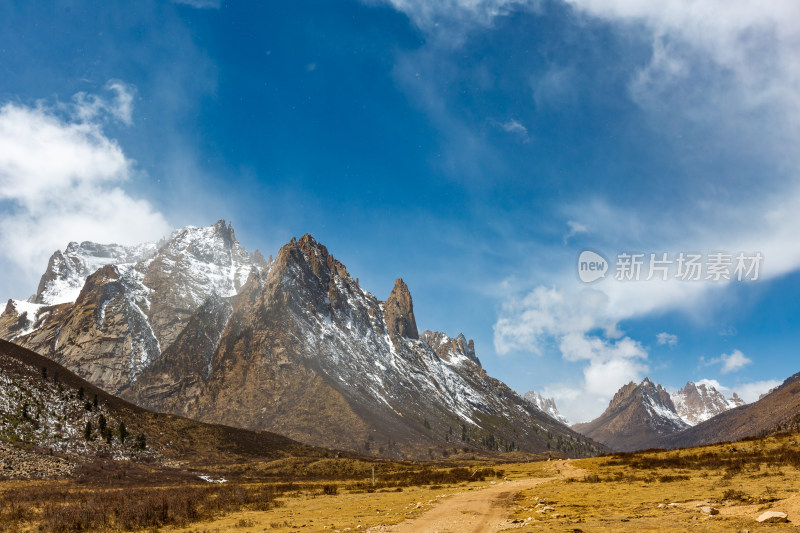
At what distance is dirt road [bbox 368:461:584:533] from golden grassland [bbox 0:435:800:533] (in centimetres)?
91

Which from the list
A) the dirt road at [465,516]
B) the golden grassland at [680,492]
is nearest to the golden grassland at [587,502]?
the golden grassland at [680,492]

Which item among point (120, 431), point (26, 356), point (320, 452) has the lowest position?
point (320, 452)

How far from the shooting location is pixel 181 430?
132m

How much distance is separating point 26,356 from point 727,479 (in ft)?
440

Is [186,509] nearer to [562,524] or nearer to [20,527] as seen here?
[20,527]

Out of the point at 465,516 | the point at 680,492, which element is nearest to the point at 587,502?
the point at 680,492

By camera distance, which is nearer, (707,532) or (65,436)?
(707,532)

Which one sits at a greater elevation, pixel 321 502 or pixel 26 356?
pixel 26 356

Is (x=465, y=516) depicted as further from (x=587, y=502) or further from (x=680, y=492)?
(x=680, y=492)

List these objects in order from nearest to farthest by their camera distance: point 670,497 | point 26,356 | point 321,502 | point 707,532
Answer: point 707,532, point 670,497, point 321,502, point 26,356

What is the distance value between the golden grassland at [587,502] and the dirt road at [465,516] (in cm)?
91

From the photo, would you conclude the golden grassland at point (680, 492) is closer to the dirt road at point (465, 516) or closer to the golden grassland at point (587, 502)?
the golden grassland at point (587, 502)

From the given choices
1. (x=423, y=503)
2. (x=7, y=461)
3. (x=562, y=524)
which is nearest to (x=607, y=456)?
(x=423, y=503)

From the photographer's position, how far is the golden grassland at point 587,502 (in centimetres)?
2253
